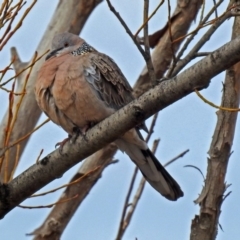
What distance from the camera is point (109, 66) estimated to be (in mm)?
4145

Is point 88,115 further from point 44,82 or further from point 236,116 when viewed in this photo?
point 236,116

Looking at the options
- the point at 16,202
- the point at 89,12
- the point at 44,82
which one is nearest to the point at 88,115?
the point at 44,82

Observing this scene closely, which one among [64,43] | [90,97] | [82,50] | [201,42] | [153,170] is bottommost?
[201,42]

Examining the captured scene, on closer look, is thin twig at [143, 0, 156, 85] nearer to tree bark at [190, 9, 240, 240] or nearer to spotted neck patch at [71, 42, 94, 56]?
tree bark at [190, 9, 240, 240]

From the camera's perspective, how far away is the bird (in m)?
3.86

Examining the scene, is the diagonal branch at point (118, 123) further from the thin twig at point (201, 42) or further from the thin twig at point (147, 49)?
the thin twig at point (201, 42)

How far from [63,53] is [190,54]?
153cm

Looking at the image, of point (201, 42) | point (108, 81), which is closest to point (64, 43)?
point (108, 81)

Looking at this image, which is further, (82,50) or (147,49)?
(82,50)

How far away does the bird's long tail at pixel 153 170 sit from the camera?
400 centimetres

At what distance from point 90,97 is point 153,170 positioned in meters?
0.61

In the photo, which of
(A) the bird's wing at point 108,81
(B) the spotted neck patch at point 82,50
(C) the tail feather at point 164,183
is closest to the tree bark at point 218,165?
(C) the tail feather at point 164,183

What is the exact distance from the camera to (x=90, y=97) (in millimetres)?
3869

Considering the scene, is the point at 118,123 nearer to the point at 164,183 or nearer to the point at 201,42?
the point at 201,42
